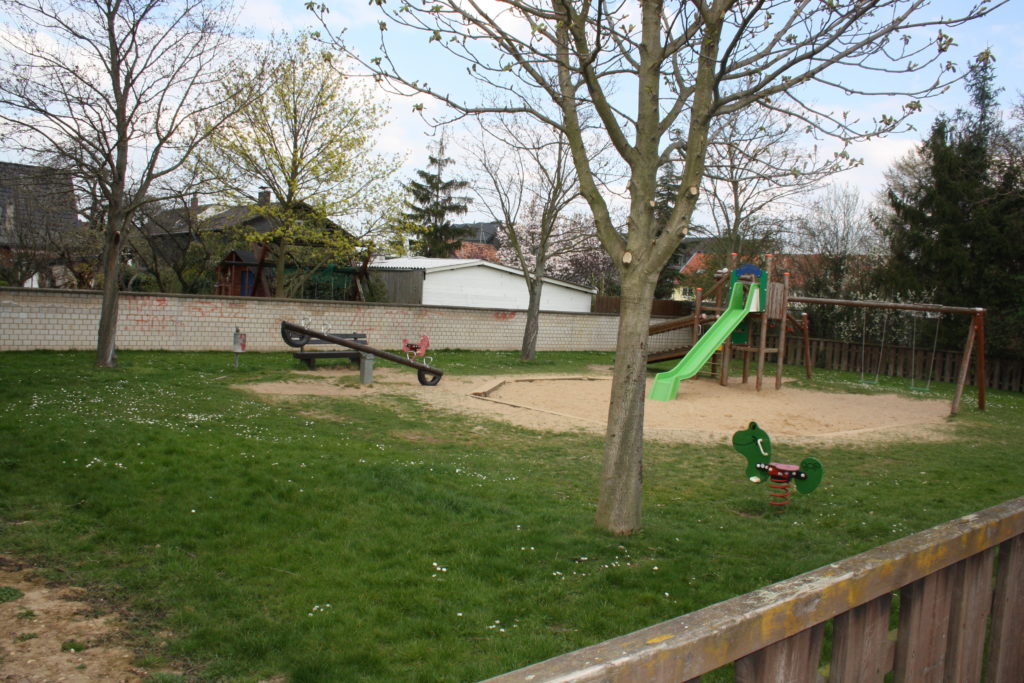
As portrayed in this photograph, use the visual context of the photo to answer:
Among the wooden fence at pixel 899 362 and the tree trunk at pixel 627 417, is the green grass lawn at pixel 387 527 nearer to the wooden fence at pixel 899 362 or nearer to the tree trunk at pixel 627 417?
the tree trunk at pixel 627 417

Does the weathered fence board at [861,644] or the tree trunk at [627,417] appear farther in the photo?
the tree trunk at [627,417]

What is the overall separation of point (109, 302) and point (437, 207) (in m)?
31.4

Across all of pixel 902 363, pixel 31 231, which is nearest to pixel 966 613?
pixel 902 363

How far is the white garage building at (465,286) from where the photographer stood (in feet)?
103

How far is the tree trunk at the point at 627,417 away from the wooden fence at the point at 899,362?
19962mm

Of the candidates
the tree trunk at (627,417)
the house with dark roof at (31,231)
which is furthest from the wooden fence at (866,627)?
the house with dark roof at (31,231)

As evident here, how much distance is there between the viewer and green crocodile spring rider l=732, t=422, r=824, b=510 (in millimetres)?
7199

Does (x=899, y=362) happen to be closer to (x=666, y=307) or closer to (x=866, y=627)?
(x=666, y=307)

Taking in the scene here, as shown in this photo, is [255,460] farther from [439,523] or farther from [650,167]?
[650,167]

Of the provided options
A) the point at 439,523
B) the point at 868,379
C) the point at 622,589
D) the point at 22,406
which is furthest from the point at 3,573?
the point at 868,379

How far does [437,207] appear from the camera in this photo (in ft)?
147

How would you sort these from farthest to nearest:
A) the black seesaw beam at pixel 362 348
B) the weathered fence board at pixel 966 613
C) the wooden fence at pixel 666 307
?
1. the wooden fence at pixel 666 307
2. the black seesaw beam at pixel 362 348
3. the weathered fence board at pixel 966 613

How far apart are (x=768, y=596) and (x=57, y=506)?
6.14 meters

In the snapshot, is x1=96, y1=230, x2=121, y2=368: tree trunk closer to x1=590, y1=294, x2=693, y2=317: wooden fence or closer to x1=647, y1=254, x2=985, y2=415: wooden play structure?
x1=647, y1=254, x2=985, y2=415: wooden play structure
